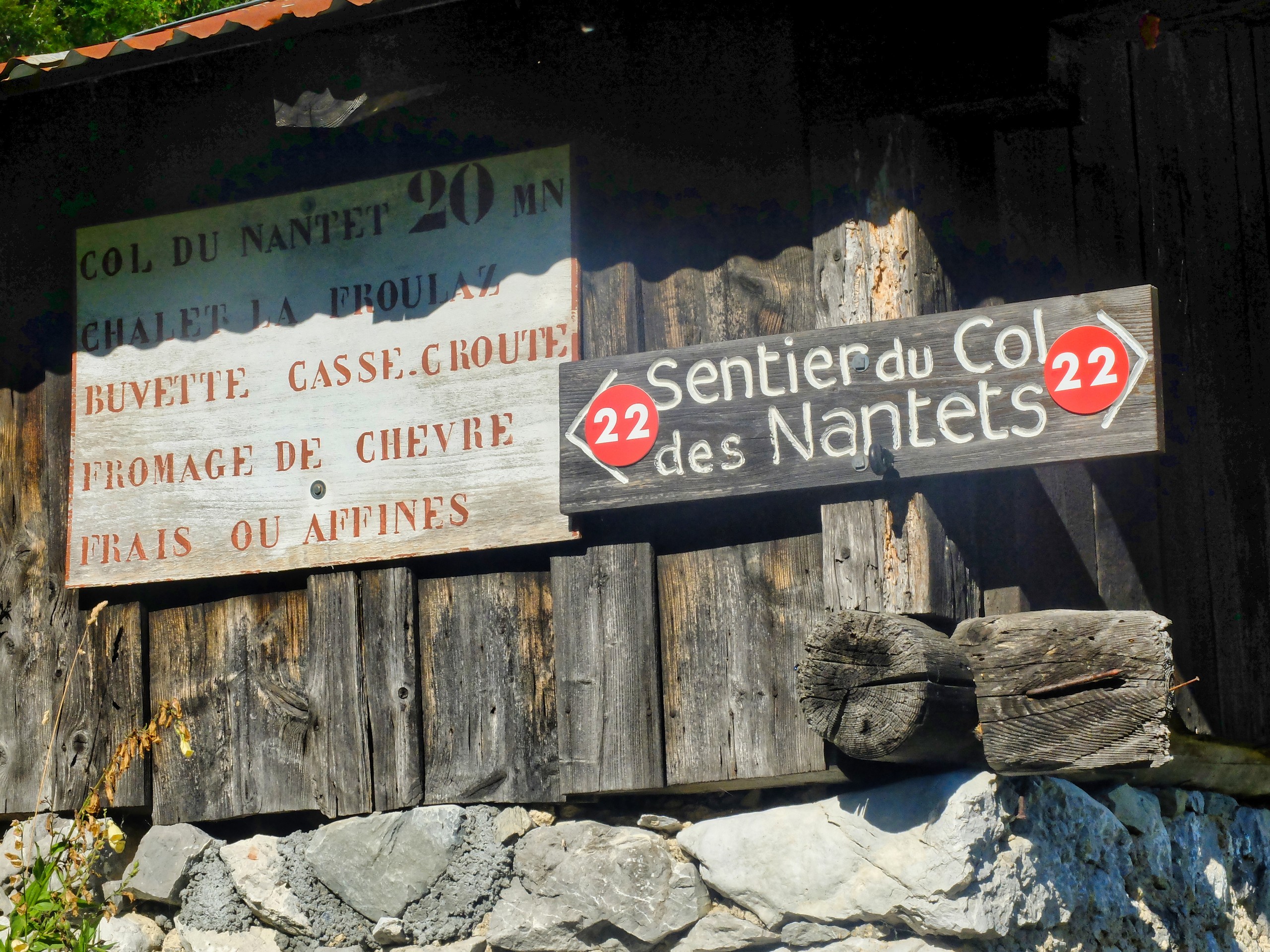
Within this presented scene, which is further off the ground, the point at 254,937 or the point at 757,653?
the point at 757,653

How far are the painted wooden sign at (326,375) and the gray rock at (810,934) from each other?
1263mm

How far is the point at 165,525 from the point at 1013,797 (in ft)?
9.07

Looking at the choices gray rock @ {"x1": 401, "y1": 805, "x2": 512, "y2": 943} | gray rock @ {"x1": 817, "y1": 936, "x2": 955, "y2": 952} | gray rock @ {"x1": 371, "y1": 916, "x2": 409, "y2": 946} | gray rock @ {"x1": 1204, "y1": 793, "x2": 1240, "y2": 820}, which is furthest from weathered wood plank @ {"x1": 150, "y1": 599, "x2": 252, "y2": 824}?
gray rock @ {"x1": 1204, "y1": 793, "x2": 1240, "y2": 820}

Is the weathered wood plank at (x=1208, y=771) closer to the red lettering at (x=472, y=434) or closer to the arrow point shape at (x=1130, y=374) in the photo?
the arrow point shape at (x=1130, y=374)

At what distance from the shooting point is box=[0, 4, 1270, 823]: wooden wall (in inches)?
169

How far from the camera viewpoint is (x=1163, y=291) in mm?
4867

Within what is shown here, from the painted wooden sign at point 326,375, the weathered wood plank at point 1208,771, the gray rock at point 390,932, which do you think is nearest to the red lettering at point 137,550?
the painted wooden sign at point 326,375

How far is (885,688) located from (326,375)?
2128mm

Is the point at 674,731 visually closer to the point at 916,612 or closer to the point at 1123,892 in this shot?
the point at 916,612

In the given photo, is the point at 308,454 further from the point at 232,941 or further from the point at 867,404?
the point at 867,404

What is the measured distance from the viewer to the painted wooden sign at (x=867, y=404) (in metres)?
3.79

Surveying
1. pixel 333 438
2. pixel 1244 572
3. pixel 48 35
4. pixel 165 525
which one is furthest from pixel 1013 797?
pixel 48 35

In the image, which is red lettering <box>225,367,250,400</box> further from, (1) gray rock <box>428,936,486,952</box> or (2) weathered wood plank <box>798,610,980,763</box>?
(2) weathered wood plank <box>798,610,980,763</box>

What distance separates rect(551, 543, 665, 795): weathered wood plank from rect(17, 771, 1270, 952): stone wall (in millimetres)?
189
